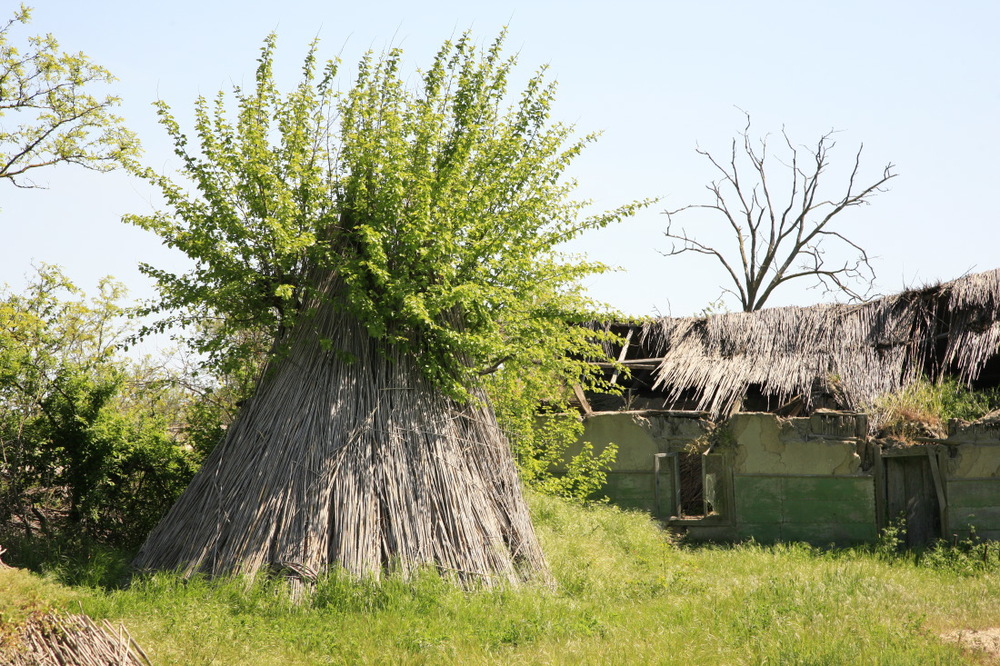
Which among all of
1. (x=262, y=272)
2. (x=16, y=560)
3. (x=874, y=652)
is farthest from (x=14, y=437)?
(x=874, y=652)

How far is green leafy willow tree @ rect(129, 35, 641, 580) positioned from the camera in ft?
25.6

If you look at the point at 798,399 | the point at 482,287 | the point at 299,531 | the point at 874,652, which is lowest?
the point at 874,652

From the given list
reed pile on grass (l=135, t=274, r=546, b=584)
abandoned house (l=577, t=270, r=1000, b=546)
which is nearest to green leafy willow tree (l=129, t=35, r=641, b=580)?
reed pile on grass (l=135, t=274, r=546, b=584)

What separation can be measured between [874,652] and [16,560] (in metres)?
7.68

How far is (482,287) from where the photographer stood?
854cm

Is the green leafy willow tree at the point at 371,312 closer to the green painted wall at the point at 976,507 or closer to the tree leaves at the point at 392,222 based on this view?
the tree leaves at the point at 392,222

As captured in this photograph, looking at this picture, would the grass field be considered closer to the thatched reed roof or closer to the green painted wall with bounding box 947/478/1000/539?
the green painted wall with bounding box 947/478/1000/539

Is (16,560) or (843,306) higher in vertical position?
(843,306)

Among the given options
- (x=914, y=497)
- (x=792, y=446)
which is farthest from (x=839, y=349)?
(x=914, y=497)

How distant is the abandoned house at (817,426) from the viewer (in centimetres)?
1081

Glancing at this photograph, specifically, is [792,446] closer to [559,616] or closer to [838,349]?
[838,349]

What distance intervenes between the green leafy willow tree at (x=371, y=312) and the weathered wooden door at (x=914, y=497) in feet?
16.6

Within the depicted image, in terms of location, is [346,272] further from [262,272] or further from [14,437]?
[14,437]

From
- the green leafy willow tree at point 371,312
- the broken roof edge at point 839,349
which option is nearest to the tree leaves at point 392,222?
the green leafy willow tree at point 371,312
